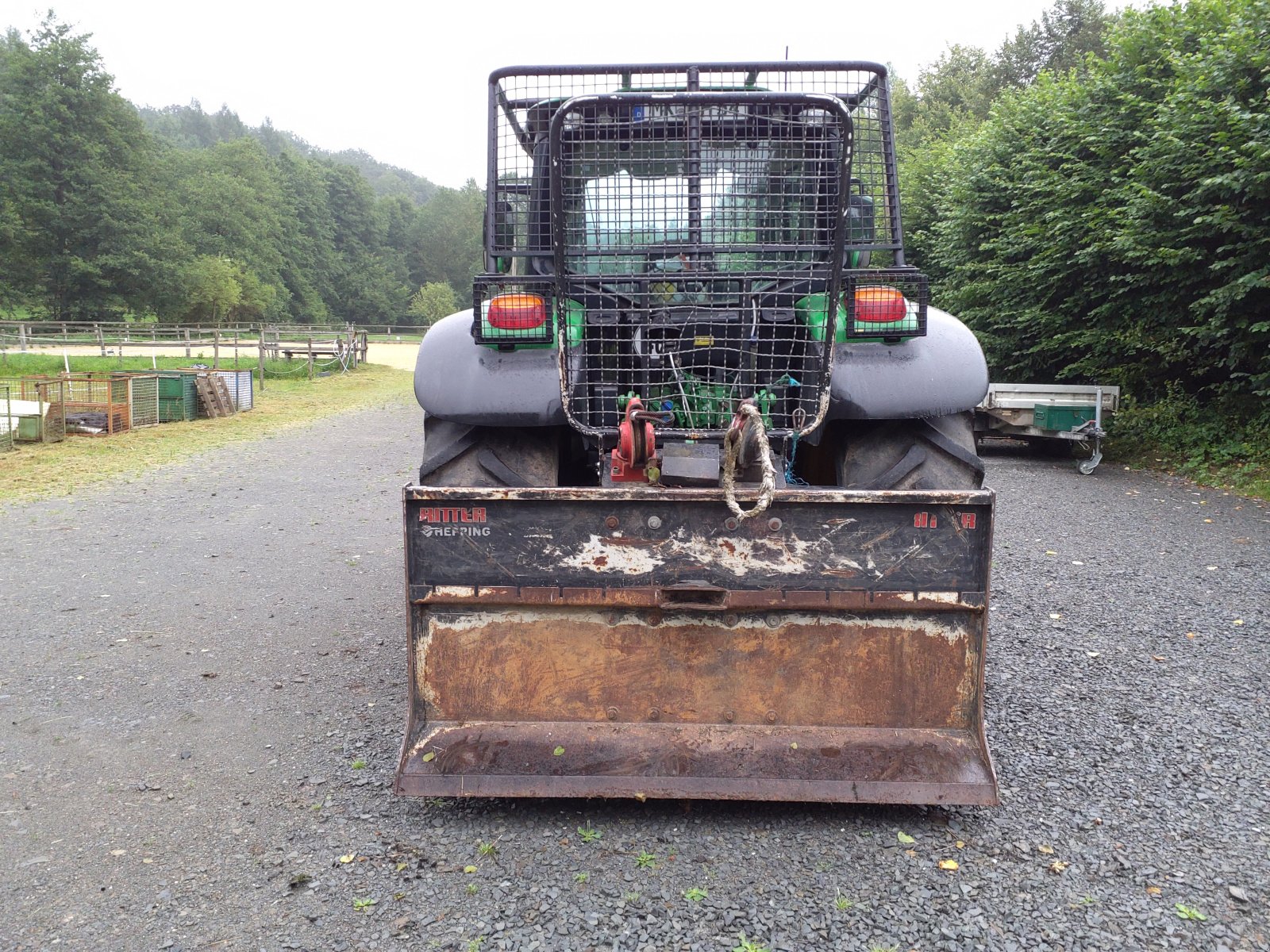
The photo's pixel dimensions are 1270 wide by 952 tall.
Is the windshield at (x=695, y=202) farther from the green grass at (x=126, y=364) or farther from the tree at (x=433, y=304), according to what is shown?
the tree at (x=433, y=304)

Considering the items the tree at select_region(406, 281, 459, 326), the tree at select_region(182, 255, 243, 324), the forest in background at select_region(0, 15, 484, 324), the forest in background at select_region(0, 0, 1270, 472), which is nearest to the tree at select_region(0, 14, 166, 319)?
the forest in background at select_region(0, 15, 484, 324)

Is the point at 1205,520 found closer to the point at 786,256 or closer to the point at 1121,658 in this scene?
the point at 1121,658

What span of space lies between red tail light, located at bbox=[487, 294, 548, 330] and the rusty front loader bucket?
81 cm

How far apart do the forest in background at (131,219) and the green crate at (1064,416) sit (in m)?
36.4

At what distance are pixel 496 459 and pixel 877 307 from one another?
1.57 m

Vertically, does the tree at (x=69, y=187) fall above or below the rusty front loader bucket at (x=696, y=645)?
above

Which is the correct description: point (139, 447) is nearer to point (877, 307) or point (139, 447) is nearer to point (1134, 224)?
point (877, 307)

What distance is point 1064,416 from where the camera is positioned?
11.9 meters

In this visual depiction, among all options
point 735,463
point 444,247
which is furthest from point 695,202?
point 444,247

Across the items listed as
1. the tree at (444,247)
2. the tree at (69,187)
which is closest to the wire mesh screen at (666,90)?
the tree at (69,187)

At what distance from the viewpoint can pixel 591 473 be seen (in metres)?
4.38

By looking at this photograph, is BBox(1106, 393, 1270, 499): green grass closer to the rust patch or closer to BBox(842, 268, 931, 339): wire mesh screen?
BBox(842, 268, 931, 339): wire mesh screen

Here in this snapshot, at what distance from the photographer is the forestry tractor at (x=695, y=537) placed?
305 centimetres

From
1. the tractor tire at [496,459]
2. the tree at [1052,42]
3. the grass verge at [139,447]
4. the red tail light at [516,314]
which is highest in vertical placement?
the tree at [1052,42]
